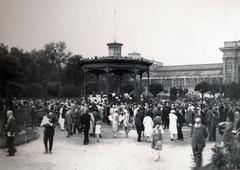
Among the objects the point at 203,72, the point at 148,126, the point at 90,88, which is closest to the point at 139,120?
the point at 148,126

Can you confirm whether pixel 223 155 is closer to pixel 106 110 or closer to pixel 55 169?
pixel 55 169

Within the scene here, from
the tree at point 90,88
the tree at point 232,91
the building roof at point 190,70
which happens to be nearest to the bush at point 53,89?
the tree at point 90,88

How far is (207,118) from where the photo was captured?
17250 millimetres

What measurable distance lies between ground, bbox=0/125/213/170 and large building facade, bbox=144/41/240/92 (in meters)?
61.9

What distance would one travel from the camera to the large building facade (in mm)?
74938

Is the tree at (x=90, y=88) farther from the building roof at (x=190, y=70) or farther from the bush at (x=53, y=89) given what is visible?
the building roof at (x=190, y=70)

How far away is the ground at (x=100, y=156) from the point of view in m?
10.7

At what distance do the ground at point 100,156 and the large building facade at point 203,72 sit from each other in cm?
6192

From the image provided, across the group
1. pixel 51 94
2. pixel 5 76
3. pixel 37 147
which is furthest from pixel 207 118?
pixel 51 94

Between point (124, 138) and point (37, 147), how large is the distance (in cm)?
441

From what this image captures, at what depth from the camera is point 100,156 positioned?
12266 millimetres

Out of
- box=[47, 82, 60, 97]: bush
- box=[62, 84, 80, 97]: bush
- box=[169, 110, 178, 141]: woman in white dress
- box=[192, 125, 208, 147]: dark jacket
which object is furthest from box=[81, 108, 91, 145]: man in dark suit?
box=[47, 82, 60, 97]: bush

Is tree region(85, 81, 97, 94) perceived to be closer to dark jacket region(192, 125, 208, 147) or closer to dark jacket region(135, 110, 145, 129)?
dark jacket region(135, 110, 145, 129)

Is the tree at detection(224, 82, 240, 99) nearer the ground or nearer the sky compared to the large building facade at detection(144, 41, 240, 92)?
nearer the ground
